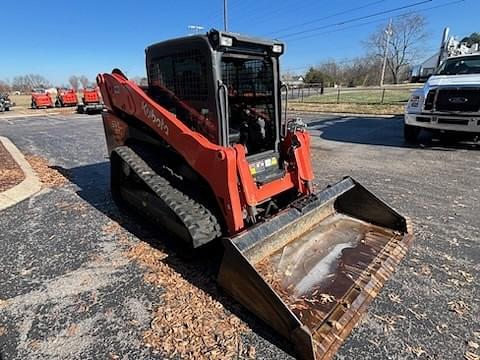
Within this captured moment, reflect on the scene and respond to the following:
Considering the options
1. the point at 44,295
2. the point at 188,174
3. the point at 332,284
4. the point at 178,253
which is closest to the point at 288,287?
the point at 332,284

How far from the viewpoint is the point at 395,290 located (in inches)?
106

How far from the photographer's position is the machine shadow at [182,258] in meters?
2.37

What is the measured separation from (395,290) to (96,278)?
264cm

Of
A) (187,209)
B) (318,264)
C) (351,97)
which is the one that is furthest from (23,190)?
(351,97)

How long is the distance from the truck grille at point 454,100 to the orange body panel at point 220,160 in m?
5.43

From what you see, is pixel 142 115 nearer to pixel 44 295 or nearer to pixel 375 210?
pixel 44 295

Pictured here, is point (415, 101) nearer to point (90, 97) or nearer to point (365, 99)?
point (365, 99)

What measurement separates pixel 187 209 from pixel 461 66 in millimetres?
8663

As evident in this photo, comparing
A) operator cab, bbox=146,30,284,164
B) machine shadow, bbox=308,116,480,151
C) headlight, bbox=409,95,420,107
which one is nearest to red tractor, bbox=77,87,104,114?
machine shadow, bbox=308,116,480,151

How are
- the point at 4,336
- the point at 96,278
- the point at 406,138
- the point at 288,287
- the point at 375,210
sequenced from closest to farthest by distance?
the point at 4,336
the point at 288,287
the point at 96,278
the point at 375,210
the point at 406,138

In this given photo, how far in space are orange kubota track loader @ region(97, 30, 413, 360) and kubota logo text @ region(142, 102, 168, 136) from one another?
0.04 ft

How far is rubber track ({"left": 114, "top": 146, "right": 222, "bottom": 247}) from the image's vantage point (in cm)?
282

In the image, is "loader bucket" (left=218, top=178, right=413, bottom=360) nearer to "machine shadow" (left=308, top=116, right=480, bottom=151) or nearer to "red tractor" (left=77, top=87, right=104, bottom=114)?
"machine shadow" (left=308, top=116, right=480, bottom=151)

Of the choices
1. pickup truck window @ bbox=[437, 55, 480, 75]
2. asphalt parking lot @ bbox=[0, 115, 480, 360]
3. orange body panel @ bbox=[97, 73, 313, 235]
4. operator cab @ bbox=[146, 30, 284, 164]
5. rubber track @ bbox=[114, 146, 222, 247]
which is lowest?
asphalt parking lot @ bbox=[0, 115, 480, 360]
